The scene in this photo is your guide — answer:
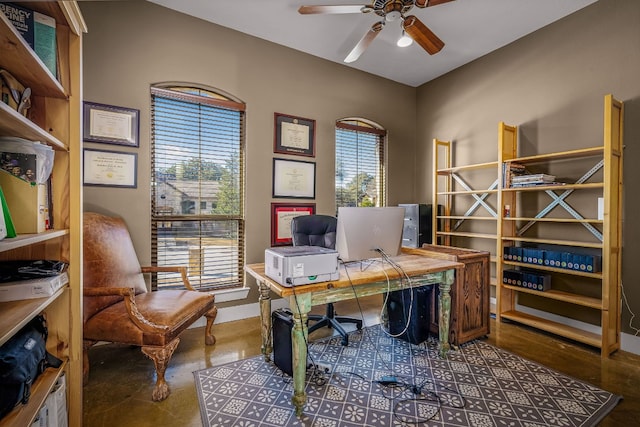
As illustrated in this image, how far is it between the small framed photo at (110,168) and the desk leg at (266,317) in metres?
1.54

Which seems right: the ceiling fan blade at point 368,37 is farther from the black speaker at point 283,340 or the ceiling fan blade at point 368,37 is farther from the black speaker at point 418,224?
the black speaker at point 283,340

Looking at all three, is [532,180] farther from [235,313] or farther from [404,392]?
[235,313]

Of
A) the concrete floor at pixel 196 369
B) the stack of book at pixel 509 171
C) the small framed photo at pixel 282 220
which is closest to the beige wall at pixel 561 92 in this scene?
the stack of book at pixel 509 171

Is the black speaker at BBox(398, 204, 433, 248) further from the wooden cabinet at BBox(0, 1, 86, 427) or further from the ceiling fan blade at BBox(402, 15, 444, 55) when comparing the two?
the wooden cabinet at BBox(0, 1, 86, 427)

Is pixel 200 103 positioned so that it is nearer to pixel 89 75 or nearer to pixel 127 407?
pixel 89 75

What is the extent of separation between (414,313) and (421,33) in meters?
2.32

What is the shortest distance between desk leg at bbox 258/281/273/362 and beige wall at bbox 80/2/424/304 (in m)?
0.97

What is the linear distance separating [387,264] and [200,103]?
2385mm

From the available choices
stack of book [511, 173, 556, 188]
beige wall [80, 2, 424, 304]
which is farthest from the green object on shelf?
stack of book [511, 173, 556, 188]

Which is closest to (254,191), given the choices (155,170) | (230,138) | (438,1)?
(230,138)

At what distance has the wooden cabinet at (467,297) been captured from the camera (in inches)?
95.0

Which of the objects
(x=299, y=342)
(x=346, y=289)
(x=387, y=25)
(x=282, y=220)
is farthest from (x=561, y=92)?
(x=299, y=342)

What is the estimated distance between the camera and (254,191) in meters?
3.16

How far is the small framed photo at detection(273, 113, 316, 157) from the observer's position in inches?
129
